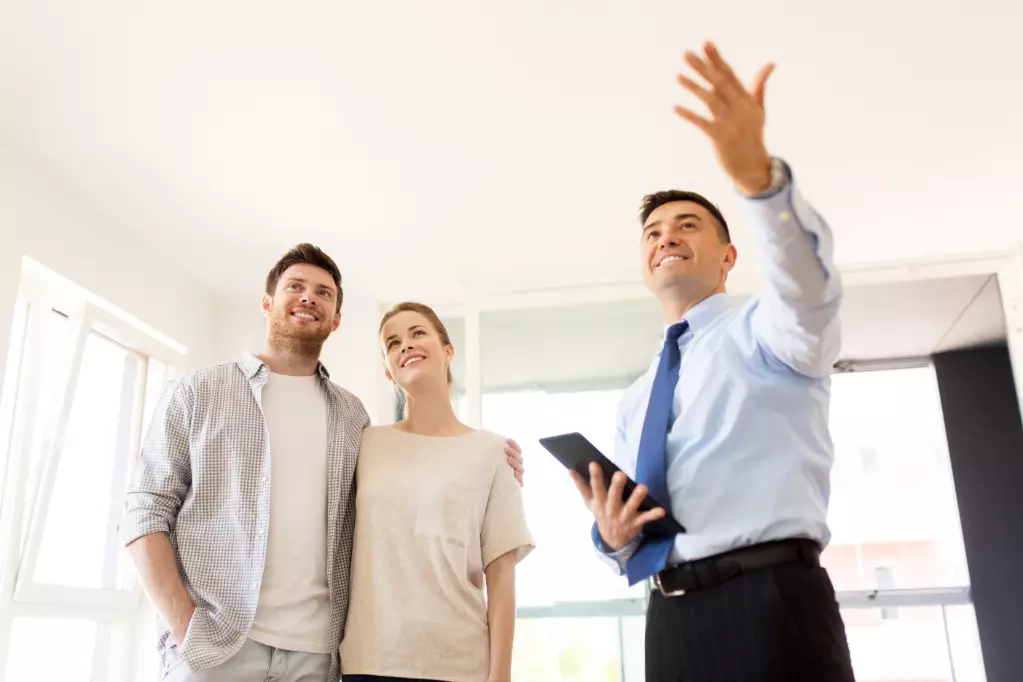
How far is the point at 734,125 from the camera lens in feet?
3.59

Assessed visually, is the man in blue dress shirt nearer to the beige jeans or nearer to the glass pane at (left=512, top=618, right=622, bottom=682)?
the beige jeans

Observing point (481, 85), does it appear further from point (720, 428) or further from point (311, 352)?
point (720, 428)

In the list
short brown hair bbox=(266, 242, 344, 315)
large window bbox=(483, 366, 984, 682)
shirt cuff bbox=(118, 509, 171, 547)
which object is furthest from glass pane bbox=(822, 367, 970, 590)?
shirt cuff bbox=(118, 509, 171, 547)

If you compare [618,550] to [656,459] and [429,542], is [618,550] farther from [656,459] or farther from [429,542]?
[429,542]

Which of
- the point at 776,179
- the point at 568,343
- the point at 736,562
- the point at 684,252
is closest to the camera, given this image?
the point at 776,179

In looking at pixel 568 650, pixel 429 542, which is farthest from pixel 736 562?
pixel 568 650

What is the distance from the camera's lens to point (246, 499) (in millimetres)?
1778

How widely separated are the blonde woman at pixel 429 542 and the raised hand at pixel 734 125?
1.06 metres

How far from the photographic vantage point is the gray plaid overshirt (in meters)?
1.69

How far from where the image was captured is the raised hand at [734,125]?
109 cm

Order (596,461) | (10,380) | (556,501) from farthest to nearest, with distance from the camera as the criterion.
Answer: (556,501), (10,380), (596,461)

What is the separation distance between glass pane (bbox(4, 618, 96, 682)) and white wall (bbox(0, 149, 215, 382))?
0.98 metres

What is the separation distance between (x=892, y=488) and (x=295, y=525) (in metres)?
Answer: 4.99

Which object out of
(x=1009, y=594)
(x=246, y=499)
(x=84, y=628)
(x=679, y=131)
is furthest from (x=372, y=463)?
(x=1009, y=594)
